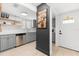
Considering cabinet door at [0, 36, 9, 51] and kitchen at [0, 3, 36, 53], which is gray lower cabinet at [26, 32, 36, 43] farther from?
cabinet door at [0, 36, 9, 51]

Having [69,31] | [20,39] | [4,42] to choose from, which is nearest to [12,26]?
[20,39]

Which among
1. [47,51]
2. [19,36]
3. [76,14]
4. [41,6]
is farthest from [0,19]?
[76,14]

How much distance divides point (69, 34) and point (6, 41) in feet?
9.78

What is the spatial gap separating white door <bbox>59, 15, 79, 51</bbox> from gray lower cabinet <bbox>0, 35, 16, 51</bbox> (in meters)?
2.54

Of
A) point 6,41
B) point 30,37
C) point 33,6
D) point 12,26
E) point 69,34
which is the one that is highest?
point 33,6

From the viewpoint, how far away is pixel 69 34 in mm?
3996

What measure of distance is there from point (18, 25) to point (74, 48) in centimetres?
379

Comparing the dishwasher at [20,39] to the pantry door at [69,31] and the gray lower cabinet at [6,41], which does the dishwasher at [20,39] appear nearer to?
the gray lower cabinet at [6,41]

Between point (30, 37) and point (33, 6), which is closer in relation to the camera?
point (33, 6)

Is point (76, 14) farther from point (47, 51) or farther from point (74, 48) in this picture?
point (47, 51)

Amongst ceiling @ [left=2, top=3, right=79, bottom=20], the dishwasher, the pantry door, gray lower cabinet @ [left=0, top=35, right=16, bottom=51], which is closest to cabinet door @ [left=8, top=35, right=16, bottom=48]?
gray lower cabinet @ [left=0, top=35, right=16, bottom=51]

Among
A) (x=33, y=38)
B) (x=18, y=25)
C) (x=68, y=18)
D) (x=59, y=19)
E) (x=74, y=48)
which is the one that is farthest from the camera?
(x=33, y=38)

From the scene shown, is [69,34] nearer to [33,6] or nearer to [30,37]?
[33,6]

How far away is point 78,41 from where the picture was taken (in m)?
3.58
